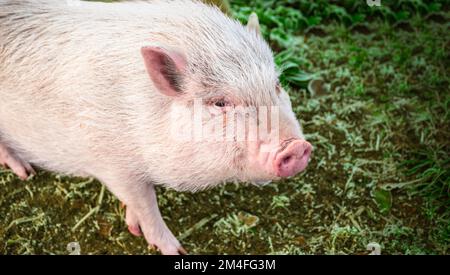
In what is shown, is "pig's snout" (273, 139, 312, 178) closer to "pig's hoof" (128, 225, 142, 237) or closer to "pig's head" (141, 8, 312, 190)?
"pig's head" (141, 8, 312, 190)

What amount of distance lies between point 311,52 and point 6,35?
2424 millimetres

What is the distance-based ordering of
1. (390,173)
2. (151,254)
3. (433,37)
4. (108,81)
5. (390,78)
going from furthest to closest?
(433,37)
(390,78)
(390,173)
(151,254)
(108,81)

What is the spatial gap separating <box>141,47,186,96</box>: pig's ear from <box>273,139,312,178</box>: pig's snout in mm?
490

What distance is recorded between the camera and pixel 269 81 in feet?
7.77

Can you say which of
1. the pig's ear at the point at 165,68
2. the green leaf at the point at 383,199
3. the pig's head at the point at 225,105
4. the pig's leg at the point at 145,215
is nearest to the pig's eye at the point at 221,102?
the pig's head at the point at 225,105

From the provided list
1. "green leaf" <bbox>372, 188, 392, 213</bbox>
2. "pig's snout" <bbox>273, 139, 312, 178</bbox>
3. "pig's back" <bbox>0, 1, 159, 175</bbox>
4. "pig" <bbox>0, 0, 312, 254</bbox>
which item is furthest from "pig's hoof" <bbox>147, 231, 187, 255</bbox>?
"green leaf" <bbox>372, 188, 392, 213</bbox>

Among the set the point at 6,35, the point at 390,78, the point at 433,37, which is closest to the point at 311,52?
the point at 390,78

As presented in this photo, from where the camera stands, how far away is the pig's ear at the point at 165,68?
7.30ft

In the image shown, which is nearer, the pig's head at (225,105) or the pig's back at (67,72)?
the pig's head at (225,105)

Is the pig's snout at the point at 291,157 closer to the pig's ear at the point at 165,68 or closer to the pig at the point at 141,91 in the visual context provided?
the pig at the point at 141,91

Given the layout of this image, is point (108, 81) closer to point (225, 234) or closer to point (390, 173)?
point (225, 234)

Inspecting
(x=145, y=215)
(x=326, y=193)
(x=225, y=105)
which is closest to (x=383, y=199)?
(x=326, y=193)

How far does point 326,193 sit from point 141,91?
1504 mm

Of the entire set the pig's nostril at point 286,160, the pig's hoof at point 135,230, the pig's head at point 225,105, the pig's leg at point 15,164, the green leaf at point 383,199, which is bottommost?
the green leaf at point 383,199
